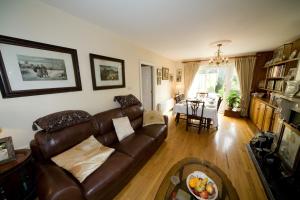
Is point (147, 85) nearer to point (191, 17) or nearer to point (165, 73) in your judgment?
point (165, 73)

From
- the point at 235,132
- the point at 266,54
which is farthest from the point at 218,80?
the point at 235,132

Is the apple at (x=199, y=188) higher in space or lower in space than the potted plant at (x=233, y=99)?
lower

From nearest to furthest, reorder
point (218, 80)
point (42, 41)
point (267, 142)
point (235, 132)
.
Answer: point (42, 41), point (267, 142), point (235, 132), point (218, 80)

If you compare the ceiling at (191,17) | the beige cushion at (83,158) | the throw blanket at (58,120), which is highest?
the ceiling at (191,17)

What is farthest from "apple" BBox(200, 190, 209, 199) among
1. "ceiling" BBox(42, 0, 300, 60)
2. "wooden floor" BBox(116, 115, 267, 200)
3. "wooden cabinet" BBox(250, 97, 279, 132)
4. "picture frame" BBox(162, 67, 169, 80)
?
"picture frame" BBox(162, 67, 169, 80)

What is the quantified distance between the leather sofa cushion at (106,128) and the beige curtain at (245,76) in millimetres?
4822

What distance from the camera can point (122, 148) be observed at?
1755 mm

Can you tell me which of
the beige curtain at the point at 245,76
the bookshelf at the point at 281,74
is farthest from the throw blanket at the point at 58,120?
the beige curtain at the point at 245,76

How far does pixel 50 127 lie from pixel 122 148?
37.6 inches

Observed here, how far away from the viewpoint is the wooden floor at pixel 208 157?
5.11 ft

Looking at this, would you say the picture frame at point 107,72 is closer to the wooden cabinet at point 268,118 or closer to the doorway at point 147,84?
the doorway at point 147,84

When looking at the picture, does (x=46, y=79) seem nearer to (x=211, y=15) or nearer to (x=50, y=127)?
(x=50, y=127)

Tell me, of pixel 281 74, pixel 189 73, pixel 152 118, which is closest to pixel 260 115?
pixel 281 74

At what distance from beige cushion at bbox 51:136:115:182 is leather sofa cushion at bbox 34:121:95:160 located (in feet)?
0.20
